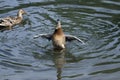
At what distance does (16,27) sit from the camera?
591 inches

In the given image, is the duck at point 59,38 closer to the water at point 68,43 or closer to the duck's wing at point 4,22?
the water at point 68,43

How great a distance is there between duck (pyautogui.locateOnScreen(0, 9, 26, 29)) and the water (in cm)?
20

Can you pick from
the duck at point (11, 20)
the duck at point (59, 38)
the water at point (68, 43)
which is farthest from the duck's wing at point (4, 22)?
the duck at point (59, 38)

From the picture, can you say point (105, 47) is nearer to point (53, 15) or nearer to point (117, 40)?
point (117, 40)

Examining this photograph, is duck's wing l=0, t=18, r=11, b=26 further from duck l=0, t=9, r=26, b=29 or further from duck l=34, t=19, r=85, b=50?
duck l=34, t=19, r=85, b=50

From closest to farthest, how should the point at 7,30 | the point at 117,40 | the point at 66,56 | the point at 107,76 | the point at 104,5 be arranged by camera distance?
the point at 107,76 < the point at 66,56 < the point at 117,40 < the point at 7,30 < the point at 104,5

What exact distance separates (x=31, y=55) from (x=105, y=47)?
2010 mm

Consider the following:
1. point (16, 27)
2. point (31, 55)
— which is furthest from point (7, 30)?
point (31, 55)

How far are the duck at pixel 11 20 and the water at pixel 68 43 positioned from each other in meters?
0.20

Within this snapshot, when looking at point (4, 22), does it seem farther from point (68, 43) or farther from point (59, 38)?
point (59, 38)

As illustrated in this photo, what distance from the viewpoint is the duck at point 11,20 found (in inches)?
592

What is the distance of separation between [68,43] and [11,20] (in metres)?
3.05

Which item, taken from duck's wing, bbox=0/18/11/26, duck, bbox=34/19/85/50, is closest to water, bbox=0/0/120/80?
duck, bbox=34/19/85/50

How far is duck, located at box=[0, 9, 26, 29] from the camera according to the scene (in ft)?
49.3
